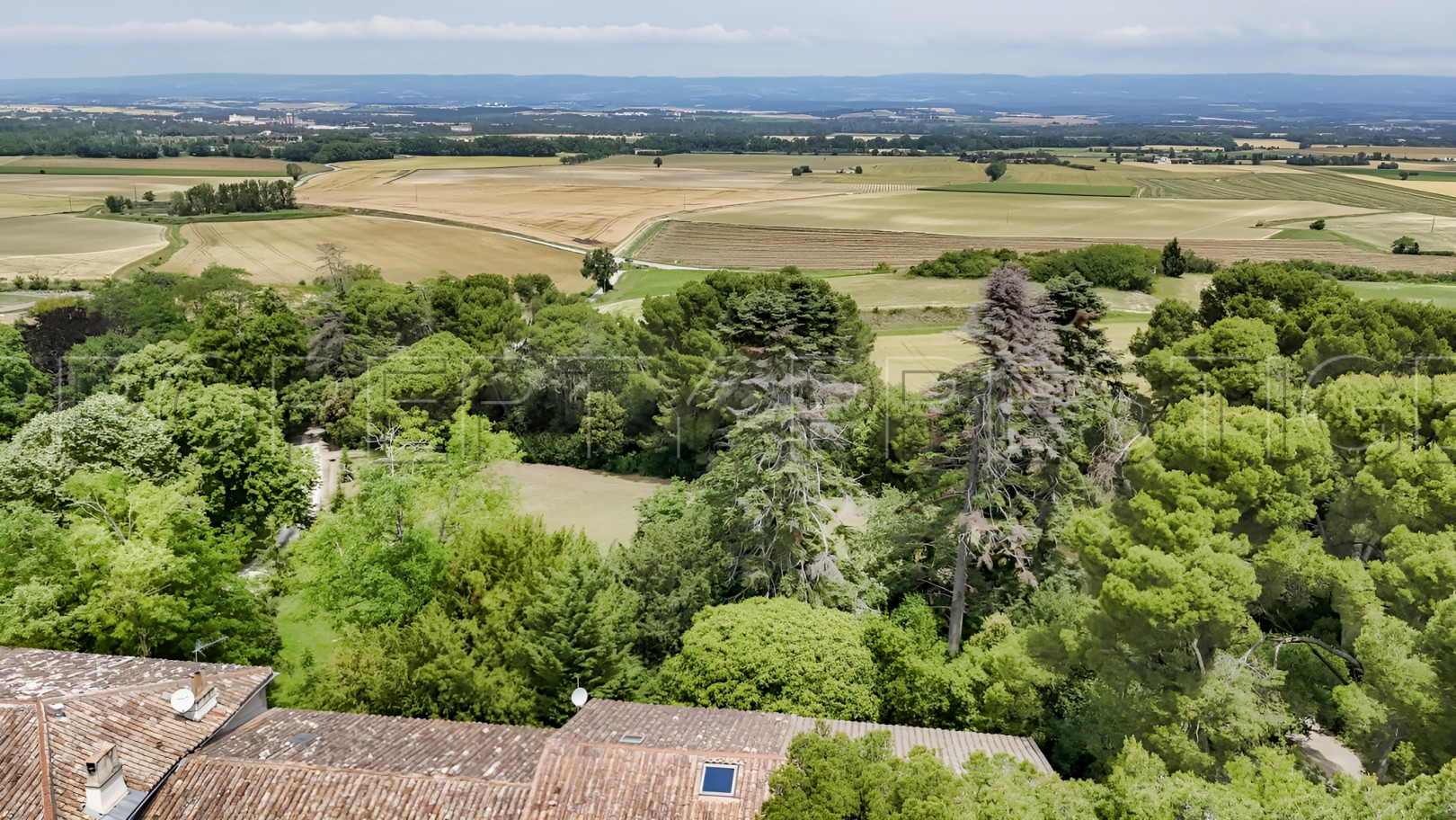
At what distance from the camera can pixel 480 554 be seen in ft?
72.8

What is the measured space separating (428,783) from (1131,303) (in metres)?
49.3

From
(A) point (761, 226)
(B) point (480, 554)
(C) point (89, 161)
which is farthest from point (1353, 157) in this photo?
(C) point (89, 161)

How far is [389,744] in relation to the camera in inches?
612

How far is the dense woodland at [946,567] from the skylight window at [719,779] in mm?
1614

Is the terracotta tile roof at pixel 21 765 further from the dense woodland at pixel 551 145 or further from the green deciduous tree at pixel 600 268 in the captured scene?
the dense woodland at pixel 551 145

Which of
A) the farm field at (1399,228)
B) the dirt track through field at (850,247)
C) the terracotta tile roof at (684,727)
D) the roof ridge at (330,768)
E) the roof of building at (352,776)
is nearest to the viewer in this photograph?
the roof of building at (352,776)

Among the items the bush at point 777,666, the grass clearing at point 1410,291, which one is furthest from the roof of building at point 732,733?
the grass clearing at point 1410,291

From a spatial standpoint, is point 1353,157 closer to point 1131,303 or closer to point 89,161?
point 1131,303

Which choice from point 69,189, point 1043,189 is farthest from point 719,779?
point 69,189

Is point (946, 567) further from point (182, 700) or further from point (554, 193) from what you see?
point (554, 193)

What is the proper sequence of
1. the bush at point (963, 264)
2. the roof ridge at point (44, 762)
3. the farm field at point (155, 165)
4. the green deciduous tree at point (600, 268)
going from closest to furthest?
the roof ridge at point (44, 762) < the bush at point (963, 264) < the green deciduous tree at point (600, 268) < the farm field at point (155, 165)

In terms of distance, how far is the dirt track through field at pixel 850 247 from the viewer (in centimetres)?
6344

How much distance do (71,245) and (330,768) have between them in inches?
2979

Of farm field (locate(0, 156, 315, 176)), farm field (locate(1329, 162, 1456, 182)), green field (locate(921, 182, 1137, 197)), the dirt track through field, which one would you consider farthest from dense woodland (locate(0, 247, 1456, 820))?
farm field (locate(0, 156, 315, 176))
